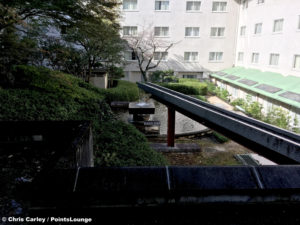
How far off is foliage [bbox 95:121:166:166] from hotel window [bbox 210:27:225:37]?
25525 millimetres

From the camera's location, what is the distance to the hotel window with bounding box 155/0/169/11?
94.0 ft

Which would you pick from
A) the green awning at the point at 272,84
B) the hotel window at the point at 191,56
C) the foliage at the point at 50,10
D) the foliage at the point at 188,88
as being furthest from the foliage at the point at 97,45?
the green awning at the point at 272,84

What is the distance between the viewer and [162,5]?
2880 centimetres

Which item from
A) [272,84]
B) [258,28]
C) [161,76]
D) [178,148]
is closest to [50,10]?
[178,148]

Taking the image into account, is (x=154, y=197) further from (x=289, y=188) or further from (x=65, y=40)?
(x=65, y=40)

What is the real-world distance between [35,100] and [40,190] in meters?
7.80

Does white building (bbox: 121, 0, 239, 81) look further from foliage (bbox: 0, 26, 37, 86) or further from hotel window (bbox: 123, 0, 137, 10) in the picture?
foliage (bbox: 0, 26, 37, 86)

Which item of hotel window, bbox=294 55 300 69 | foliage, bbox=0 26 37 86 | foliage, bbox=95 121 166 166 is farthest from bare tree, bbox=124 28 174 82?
foliage, bbox=95 121 166 166

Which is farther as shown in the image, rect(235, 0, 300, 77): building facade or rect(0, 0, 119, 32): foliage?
rect(235, 0, 300, 77): building facade

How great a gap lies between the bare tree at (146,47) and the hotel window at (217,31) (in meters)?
5.43

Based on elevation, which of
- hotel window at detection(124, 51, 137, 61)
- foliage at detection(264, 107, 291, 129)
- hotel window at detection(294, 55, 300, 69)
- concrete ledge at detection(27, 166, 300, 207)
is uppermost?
hotel window at detection(124, 51, 137, 61)

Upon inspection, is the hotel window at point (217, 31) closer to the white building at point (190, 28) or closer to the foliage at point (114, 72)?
the white building at point (190, 28)

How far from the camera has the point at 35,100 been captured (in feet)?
27.6

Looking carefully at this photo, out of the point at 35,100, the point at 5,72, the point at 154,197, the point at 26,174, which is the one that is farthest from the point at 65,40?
the point at 154,197
